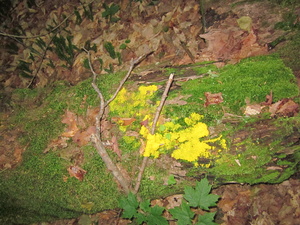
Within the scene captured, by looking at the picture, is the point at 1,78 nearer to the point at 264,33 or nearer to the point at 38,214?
the point at 38,214

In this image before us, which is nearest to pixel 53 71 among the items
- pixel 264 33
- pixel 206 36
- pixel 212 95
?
pixel 206 36

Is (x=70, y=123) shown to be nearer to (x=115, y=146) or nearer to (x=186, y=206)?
(x=115, y=146)

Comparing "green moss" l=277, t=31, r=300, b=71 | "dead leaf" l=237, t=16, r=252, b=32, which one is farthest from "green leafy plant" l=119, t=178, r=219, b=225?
"dead leaf" l=237, t=16, r=252, b=32

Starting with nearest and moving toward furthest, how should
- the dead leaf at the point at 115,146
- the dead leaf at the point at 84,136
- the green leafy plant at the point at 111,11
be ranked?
the dead leaf at the point at 115,146
the dead leaf at the point at 84,136
the green leafy plant at the point at 111,11

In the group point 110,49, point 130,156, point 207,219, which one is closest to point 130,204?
point 130,156

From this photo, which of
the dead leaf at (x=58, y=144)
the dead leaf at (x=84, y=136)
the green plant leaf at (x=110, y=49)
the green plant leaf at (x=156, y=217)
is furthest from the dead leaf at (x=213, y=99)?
the green plant leaf at (x=110, y=49)

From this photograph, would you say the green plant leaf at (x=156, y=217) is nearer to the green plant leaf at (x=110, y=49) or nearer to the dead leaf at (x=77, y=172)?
the dead leaf at (x=77, y=172)

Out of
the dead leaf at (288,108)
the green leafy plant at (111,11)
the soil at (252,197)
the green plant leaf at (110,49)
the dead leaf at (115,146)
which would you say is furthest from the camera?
the green leafy plant at (111,11)

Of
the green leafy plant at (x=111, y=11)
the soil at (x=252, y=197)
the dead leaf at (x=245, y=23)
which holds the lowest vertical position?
the soil at (x=252, y=197)
